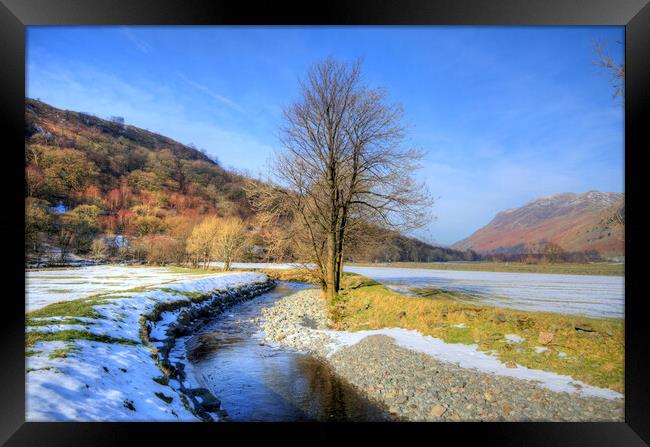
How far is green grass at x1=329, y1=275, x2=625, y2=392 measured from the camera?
4.11 m

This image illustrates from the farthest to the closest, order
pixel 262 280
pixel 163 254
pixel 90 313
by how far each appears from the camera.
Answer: pixel 262 280
pixel 163 254
pixel 90 313

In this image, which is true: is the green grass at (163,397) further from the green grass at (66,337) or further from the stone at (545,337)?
the stone at (545,337)

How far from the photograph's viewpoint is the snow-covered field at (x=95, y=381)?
10.4 ft

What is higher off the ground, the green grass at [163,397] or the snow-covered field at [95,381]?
the snow-covered field at [95,381]

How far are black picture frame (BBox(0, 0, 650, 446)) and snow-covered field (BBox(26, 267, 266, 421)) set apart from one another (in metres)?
0.29

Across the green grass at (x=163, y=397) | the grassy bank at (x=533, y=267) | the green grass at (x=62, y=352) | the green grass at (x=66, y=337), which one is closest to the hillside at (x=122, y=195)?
the grassy bank at (x=533, y=267)

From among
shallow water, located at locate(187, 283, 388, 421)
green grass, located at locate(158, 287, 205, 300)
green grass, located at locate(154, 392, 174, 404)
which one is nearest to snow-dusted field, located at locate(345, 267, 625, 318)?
shallow water, located at locate(187, 283, 388, 421)

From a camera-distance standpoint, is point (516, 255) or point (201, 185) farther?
point (201, 185)

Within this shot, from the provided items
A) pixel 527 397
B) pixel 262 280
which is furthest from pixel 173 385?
pixel 262 280

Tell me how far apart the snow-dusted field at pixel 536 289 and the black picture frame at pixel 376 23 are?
2.60 feet

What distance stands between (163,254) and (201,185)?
2888 millimetres

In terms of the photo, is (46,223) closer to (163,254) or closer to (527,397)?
(163,254)
